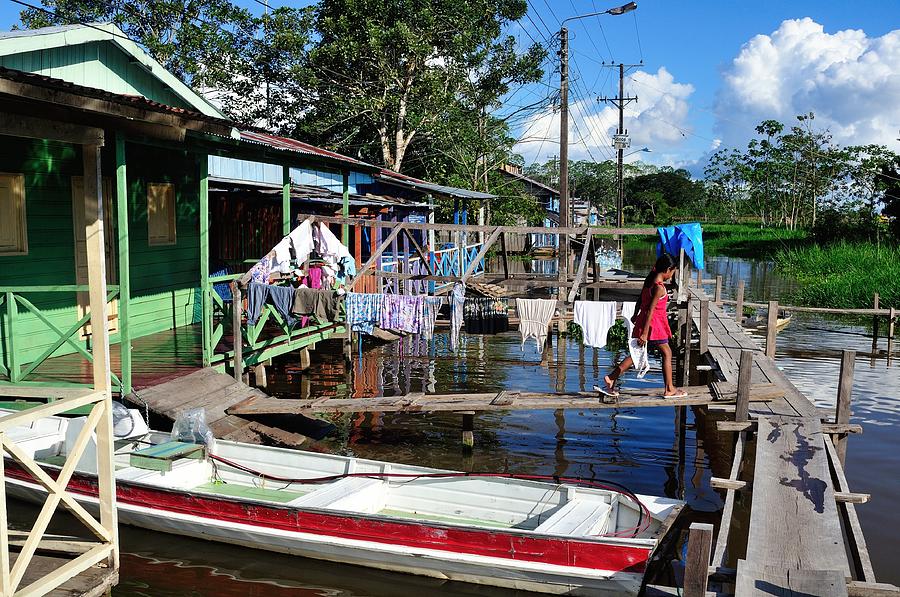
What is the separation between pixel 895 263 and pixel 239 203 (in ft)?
73.8

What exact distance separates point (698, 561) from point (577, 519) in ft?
7.88

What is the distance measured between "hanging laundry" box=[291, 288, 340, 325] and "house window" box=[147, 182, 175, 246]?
282 cm

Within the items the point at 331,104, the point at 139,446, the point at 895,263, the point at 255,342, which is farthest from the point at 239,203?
the point at 895,263

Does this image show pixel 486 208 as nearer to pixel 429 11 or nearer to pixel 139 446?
pixel 429 11

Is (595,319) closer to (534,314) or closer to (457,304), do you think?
(534,314)

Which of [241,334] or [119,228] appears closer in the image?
[119,228]

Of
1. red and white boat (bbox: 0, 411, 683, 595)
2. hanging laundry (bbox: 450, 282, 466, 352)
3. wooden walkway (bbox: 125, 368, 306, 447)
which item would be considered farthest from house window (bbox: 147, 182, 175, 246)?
hanging laundry (bbox: 450, 282, 466, 352)

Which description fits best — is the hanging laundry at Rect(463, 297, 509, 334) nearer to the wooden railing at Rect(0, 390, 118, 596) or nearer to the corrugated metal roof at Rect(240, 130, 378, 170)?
the corrugated metal roof at Rect(240, 130, 378, 170)

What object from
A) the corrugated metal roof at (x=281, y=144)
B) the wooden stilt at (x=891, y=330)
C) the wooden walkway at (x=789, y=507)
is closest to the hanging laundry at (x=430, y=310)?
the corrugated metal roof at (x=281, y=144)

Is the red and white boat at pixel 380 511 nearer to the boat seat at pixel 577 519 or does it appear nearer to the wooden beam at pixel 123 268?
the boat seat at pixel 577 519

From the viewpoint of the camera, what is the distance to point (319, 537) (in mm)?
7656

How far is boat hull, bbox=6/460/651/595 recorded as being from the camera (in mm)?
6828

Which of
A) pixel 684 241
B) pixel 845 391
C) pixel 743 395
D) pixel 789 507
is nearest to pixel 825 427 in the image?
pixel 845 391

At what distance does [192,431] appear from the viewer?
30.2 ft
